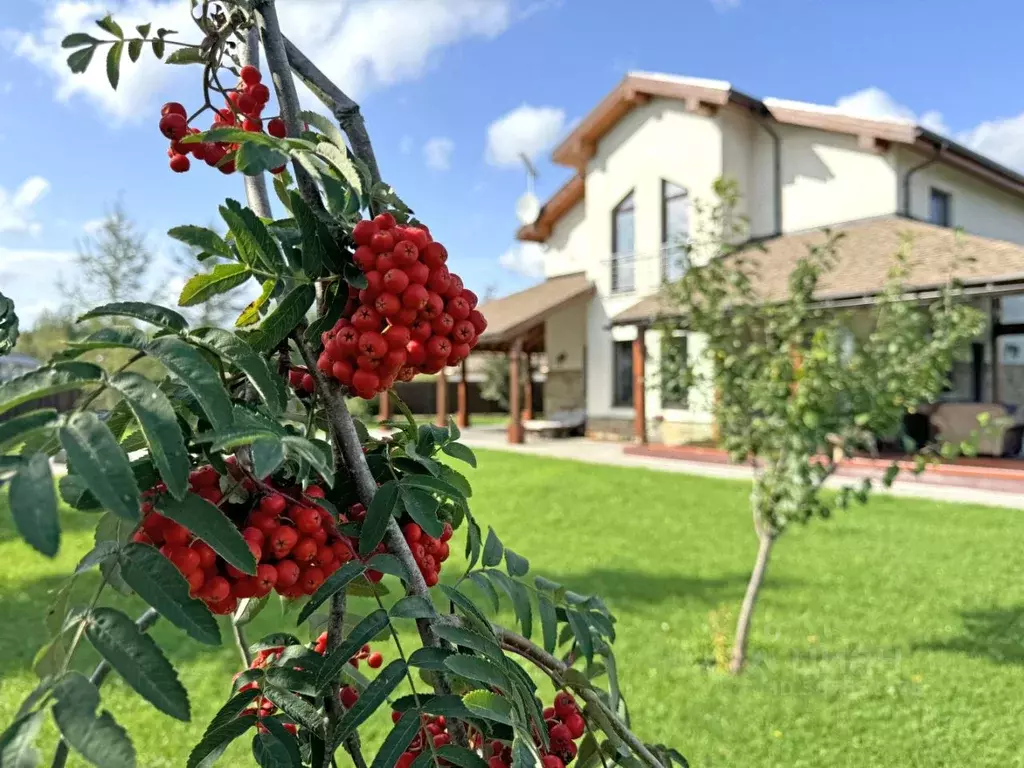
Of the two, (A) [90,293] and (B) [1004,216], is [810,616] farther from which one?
(A) [90,293]

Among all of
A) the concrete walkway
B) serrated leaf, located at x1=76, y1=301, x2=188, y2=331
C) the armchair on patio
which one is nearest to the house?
the concrete walkway

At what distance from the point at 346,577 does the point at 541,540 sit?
292 inches

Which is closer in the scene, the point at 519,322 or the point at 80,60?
the point at 80,60

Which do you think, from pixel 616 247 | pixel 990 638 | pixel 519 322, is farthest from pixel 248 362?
pixel 616 247

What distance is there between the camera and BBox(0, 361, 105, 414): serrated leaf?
27.3 inches

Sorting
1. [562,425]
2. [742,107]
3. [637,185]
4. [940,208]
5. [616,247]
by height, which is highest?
[742,107]

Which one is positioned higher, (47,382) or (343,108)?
(343,108)

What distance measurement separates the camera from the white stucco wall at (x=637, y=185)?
52.0 feet

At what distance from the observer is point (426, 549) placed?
117 centimetres

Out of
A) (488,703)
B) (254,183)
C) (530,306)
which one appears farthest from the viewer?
(530,306)

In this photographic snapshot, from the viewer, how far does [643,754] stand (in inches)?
46.8

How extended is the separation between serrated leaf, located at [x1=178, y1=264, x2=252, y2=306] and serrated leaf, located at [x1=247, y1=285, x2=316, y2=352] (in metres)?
0.07

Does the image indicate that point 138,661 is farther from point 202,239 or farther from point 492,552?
point 492,552

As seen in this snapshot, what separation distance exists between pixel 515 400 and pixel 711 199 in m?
6.09
